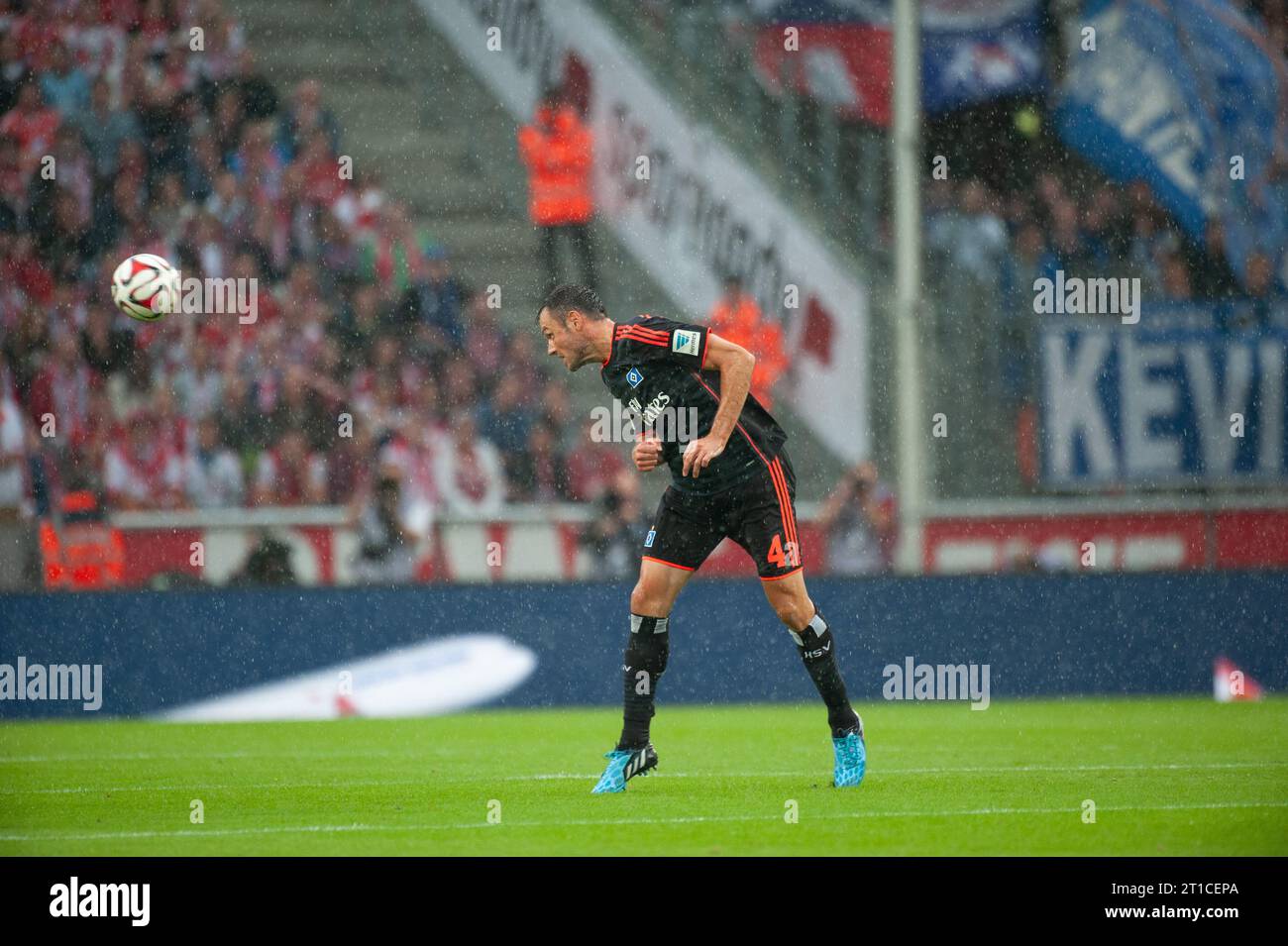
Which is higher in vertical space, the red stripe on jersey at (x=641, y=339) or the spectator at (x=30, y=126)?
the spectator at (x=30, y=126)

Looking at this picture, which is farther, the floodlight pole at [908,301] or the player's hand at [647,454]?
the floodlight pole at [908,301]

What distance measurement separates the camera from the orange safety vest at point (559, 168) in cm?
1802

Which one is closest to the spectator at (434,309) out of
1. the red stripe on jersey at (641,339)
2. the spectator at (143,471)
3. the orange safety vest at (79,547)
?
the spectator at (143,471)

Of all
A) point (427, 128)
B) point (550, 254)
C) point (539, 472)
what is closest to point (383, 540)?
point (539, 472)

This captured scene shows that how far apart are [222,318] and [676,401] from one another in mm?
8730

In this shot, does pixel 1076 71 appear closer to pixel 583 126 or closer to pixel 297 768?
pixel 583 126

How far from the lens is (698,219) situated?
18.3 meters

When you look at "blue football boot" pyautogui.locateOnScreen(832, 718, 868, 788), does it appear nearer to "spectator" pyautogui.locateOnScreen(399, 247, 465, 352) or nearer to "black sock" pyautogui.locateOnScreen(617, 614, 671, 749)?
"black sock" pyautogui.locateOnScreen(617, 614, 671, 749)

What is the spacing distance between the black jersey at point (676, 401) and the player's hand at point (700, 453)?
231mm

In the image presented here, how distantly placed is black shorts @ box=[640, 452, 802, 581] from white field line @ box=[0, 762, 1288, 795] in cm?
129

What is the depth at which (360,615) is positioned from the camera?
1366 cm

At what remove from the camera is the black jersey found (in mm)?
8398

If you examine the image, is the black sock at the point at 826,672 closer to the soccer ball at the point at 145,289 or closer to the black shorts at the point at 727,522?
the black shorts at the point at 727,522
